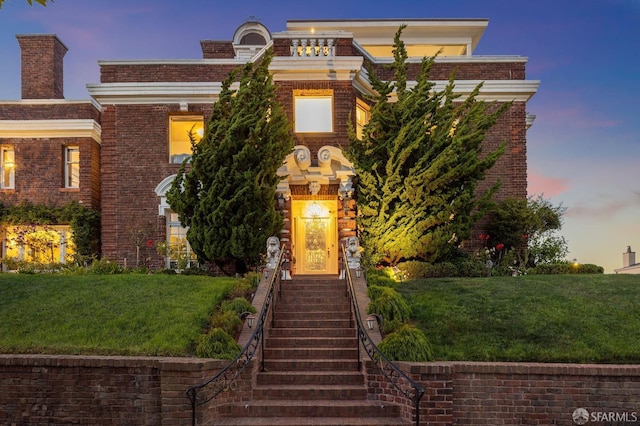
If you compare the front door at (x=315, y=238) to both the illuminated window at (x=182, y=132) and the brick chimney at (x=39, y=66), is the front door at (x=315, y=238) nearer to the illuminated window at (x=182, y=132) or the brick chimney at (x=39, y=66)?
the illuminated window at (x=182, y=132)

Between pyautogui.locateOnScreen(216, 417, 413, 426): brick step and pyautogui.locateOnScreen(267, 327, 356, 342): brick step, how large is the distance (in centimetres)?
242

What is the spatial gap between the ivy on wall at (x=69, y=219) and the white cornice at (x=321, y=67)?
8.99 metres

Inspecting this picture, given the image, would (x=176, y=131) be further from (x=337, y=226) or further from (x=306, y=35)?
(x=337, y=226)

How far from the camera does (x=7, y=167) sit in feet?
66.8

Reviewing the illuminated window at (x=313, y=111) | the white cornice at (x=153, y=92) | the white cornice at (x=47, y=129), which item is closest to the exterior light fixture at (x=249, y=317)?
the illuminated window at (x=313, y=111)

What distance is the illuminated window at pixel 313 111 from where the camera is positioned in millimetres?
17266

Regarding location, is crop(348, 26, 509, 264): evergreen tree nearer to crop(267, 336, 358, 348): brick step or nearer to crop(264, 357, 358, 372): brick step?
crop(267, 336, 358, 348): brick step

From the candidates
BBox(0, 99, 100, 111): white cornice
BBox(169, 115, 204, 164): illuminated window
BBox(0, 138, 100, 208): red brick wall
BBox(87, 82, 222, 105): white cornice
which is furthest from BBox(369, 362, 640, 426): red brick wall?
BBox(0, 99, 100, 111): white cornice

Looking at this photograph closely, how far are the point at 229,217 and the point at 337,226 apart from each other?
12.6 feet

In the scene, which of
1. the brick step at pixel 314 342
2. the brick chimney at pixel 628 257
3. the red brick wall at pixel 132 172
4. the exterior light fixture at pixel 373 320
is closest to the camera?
the exterior light fixture at pixel 373 320

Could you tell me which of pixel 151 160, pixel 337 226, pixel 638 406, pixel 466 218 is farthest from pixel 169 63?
pixel 638 406

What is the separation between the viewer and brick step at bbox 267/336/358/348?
10156 mm

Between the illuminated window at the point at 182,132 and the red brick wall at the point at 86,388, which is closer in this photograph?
the red brick wall at the point at 86,388

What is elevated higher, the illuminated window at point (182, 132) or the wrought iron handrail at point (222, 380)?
the illuminated window at point (182, 132)
